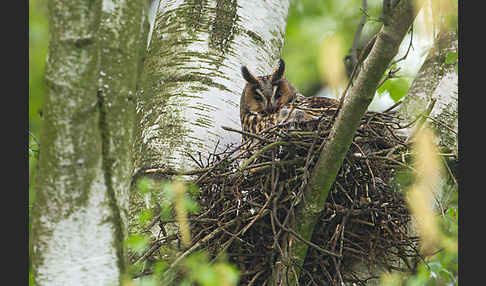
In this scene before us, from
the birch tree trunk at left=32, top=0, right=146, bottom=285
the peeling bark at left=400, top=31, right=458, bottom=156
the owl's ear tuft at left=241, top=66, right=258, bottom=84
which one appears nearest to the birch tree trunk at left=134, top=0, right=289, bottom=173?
the owl's ear tuft at left=241, top=66, right=258, bottom=84

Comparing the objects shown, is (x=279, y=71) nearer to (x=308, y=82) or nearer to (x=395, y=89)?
(x=395, y=89)

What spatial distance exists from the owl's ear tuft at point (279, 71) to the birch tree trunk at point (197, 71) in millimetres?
67

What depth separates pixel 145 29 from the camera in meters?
1.15

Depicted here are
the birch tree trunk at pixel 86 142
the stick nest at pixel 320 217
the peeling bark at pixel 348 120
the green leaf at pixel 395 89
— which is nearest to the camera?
the birch tree trunk at pixel 86 142

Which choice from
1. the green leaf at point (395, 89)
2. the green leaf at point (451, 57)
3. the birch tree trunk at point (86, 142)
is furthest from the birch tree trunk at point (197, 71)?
the birch tree trunk at point (86, 142)

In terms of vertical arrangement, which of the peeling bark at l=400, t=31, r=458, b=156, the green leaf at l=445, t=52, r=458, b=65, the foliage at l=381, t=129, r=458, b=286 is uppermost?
the green leaf at l=445, t=52, r=458, b=65

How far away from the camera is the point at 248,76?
2670mm

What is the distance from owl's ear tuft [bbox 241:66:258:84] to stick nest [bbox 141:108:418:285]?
0.69m

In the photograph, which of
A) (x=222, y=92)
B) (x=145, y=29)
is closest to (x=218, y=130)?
(x=222, y=92)

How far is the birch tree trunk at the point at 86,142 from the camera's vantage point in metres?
1.05

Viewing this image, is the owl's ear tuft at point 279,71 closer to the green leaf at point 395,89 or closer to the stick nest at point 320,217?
the green leaf at point 395,89

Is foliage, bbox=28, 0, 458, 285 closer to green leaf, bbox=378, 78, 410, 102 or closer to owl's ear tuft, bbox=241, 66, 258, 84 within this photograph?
green leaf, bbox=378, 78, 410, 102

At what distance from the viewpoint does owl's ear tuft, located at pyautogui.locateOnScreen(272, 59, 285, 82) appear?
277 centimetres

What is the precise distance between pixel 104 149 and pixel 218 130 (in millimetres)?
1337
